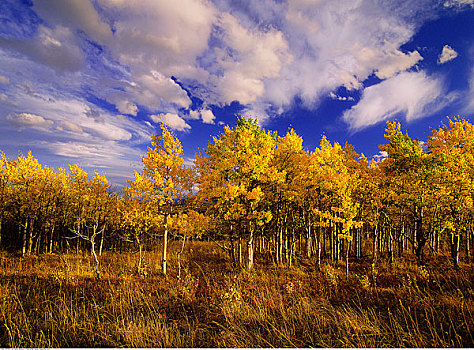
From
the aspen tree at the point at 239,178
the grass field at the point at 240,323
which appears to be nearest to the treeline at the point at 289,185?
the aspen tree at the point at 239,178

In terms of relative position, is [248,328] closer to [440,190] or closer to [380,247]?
[440,190]

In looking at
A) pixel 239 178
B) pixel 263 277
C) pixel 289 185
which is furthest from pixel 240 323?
pixel 289 185

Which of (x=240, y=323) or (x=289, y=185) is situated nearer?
(x=240, y=323)

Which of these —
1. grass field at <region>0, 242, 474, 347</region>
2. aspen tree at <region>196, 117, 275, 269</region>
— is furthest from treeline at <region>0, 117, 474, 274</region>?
grass field at <region>0, 242, 474, 347</region>

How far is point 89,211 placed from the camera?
21.6 m

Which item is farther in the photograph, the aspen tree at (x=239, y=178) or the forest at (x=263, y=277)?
the aspen tree at (x=239, y=178)

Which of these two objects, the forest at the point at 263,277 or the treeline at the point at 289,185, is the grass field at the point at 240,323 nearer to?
the forest at the point at 263,277

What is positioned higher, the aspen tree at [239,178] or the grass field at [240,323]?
the aspen tree at [239,178]

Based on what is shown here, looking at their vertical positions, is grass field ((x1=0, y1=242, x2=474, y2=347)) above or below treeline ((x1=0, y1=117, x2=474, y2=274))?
below

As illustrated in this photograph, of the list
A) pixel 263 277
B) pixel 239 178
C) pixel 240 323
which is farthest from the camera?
pixel 239 178

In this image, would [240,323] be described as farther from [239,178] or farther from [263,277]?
[239,178]

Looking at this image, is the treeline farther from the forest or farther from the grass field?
the grass field

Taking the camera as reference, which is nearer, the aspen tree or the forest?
the forest

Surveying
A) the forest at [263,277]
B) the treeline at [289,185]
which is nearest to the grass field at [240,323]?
the forest at [263,277]
